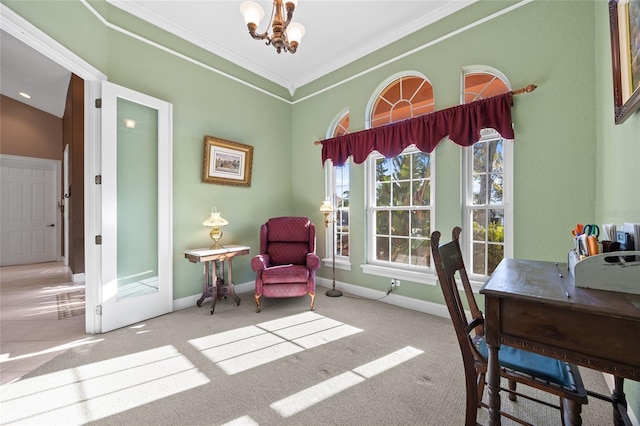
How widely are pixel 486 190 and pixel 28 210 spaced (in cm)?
912

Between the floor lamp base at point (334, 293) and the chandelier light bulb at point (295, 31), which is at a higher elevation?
the chandelier light bulb at point (295, 31)

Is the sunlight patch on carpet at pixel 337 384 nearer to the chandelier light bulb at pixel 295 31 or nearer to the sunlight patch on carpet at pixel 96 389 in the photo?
the sunlight patch on carpet at pixel 96 389

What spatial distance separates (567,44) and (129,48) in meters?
4.33

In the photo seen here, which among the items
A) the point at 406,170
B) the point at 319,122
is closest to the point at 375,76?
the point at 319,122

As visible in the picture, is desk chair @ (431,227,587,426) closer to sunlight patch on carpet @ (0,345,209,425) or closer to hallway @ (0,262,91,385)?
sunlight patch on carpet @ (0,345,209,425)

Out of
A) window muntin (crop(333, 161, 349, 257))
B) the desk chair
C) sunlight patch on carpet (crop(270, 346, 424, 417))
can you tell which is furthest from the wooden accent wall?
the desk chair

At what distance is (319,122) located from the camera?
13.9ft

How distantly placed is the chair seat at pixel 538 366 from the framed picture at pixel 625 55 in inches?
50.4

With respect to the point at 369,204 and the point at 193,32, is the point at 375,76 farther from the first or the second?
the point at 193,32

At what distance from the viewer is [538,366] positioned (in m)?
1.18

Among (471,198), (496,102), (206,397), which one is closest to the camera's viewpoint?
(206,397)

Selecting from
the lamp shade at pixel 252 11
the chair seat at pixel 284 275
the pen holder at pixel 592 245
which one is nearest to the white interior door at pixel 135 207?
the chair seat at pixel 284 275

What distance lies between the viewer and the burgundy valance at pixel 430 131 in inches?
99.6

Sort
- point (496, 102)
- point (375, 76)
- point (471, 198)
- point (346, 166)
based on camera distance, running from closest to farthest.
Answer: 1. point (496, 102)
2. point (471, 198)
3. point (375, 76)
4. point (346, 166)
